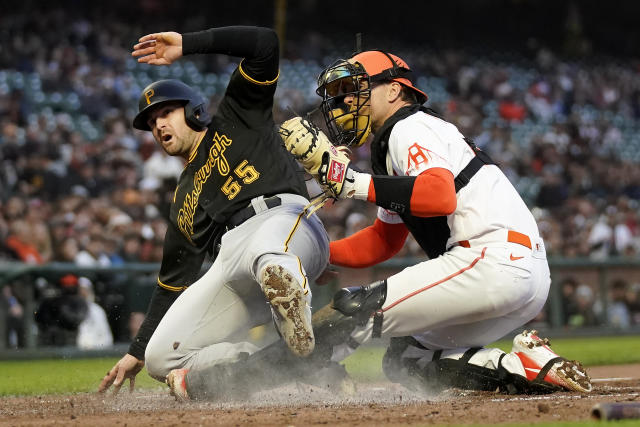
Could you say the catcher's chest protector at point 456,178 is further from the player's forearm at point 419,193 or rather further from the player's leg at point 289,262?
the player's leg at point 289,262

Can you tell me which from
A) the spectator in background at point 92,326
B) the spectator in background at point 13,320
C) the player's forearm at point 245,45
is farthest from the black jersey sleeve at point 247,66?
the spectator in background at point 13,320

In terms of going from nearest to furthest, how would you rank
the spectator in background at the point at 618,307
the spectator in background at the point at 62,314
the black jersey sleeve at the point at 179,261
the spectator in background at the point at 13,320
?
the black jersey sleeve at the point at 179,261 → the spectator in background at the point at 13,320 → the spectator in background at the point at 62,314 → the spectator in background at the point at 618,307

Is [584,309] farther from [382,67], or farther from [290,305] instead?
[290,305]

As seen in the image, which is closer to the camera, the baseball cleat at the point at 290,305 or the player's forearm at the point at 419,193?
the baseball cleat at the point at 290,305

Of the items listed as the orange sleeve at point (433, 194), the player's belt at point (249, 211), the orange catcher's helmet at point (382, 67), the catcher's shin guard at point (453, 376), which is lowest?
the catcher's shin guard at point (453, 376)

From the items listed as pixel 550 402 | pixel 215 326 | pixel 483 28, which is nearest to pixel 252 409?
pixel 215 326

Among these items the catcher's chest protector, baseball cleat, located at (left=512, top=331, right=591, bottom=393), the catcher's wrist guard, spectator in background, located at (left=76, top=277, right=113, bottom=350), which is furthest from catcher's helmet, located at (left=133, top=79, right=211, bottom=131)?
spectator in background, located at (left=76, top=277, right=113, bottom=350)

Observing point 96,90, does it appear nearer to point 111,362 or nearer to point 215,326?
point 111,362
